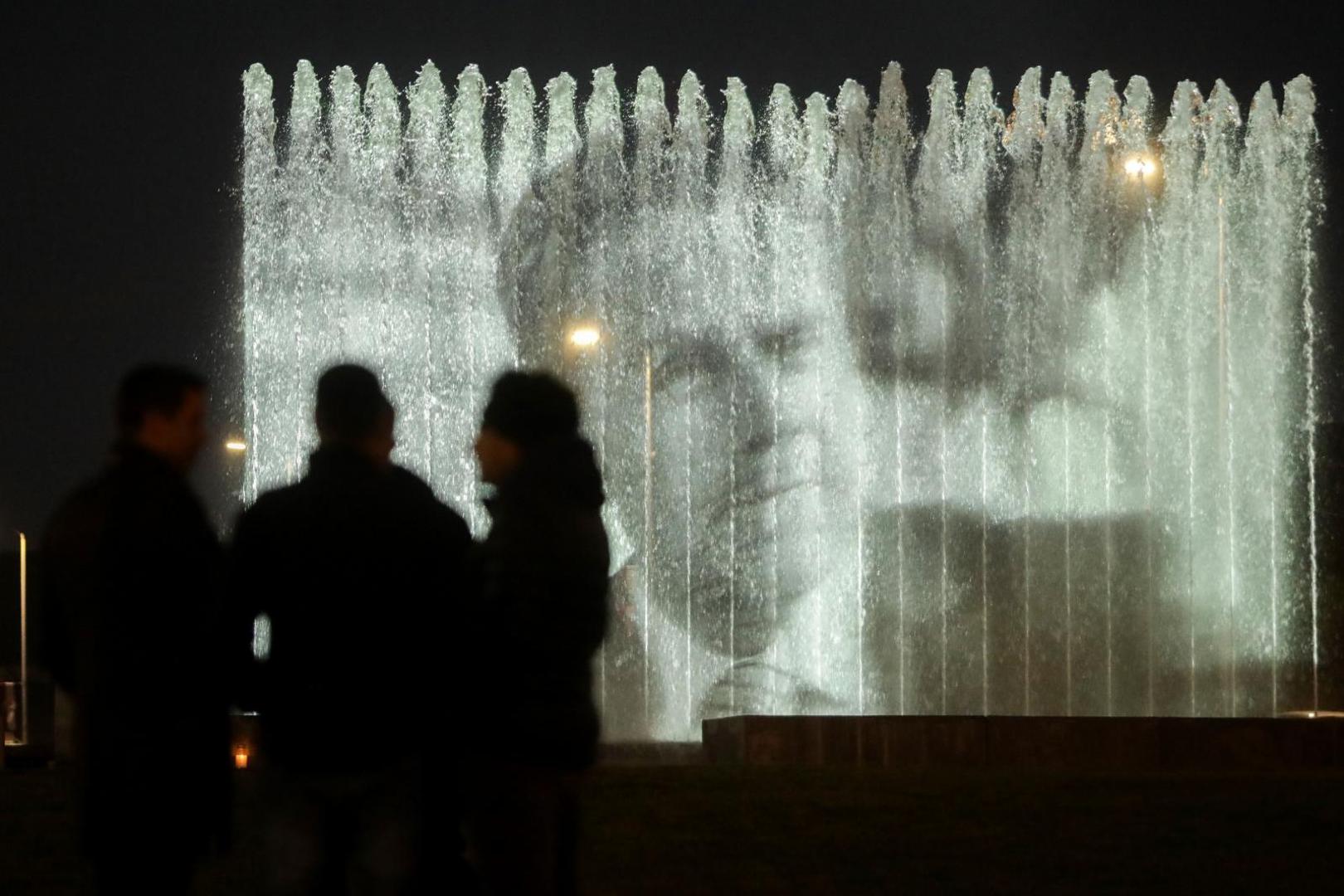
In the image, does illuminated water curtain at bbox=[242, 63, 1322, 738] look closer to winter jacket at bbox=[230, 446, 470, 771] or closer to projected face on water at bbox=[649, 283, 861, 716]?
projected face on water at bbox=[649, 283, 861, 716]

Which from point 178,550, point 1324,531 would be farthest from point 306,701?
point 1324,531

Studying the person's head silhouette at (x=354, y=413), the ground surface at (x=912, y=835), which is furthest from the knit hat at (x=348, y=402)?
the ground surface at (x=912, y=835)

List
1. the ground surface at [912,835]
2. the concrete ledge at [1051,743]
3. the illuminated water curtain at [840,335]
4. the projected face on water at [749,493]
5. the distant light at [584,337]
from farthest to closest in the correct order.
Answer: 1. the projected face on water at [749,493]
2. the distant light at [584,337]
3. the illuminated water curtain at [840,335]
4. the concrete ledge at [1051,743]
5. the ground surface at [912,835]

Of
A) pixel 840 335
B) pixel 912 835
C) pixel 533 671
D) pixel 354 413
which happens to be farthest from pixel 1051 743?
pixel 840 335

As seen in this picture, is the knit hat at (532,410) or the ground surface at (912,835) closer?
the knit hat at (532,410)

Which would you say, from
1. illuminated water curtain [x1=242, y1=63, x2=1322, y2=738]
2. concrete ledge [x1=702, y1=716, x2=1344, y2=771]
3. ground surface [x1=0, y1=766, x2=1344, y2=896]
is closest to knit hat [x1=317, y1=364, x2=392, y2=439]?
ground surface [x1=0, y1=766, x2=1344, y2=896]

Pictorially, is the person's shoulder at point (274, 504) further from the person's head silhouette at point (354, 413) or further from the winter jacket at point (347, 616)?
the person's head silhouette at point (354, 413)

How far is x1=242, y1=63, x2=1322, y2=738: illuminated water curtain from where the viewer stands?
2652 centimetres

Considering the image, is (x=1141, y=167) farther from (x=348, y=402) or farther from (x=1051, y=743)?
(x=348, y=402)

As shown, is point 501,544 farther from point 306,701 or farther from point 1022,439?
point 1022,439

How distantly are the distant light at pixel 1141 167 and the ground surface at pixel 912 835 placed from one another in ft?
52.9

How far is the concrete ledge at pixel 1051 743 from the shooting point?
47.8 ft

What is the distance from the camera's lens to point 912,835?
835 cm

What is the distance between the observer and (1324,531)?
29594 millimetres
